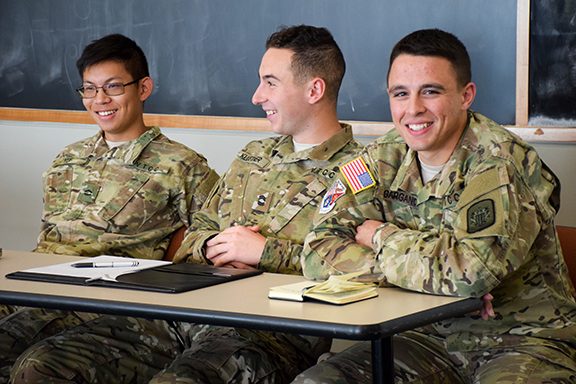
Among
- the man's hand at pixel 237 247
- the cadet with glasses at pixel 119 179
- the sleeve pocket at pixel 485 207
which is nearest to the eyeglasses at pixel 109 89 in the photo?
the cadet with glasses at pixel 119 179

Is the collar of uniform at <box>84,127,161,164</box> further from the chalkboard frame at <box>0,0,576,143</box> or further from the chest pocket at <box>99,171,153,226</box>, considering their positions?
the chalkboard frame at <box>0,0,576,143</box>

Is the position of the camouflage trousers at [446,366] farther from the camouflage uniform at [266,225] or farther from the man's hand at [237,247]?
the man's hand at [237,247]

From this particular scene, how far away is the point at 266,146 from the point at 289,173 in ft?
0.65

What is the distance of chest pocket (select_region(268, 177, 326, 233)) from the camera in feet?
11.8

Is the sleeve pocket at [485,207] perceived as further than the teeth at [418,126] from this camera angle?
No

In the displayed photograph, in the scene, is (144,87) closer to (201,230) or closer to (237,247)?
(201,230)

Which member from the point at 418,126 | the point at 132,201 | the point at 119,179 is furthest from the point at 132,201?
the point at 418,126

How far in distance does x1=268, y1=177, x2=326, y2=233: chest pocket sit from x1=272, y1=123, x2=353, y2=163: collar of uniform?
84 millimetres

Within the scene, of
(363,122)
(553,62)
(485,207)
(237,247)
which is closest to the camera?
(485,207)

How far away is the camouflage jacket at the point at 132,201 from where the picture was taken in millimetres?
4062

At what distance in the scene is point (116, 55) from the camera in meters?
4.23

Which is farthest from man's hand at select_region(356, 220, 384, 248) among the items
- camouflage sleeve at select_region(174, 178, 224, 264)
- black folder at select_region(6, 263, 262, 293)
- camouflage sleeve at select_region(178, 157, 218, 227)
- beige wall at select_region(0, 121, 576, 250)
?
beige wall at select_region(0, 121, 576, 250)

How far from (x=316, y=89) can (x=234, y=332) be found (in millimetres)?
929

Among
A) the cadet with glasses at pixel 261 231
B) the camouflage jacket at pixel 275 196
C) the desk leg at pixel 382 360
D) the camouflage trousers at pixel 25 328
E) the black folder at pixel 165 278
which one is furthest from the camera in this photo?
the camouflage trousers at pixel 25 328
